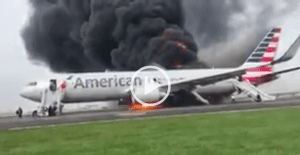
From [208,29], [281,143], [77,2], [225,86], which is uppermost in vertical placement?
[77,2]

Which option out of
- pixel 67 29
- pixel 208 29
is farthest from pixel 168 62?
pixel 67 29

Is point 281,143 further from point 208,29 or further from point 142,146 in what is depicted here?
point 208,29

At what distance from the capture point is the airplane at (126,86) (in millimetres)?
32906

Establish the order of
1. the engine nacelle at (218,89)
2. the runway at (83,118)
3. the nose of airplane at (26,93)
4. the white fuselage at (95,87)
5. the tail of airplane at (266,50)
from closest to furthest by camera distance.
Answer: the runway at (83,118) < the nose of airplane at (26,93) < the white fuselage at (95,87) < the engine nacelle at (218,89) < the tail of airplane at (266,50)

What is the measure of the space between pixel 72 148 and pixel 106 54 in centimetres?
4360

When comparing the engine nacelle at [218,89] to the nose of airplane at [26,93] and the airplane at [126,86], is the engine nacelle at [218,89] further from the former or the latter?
the nose of airplane at [26,93]

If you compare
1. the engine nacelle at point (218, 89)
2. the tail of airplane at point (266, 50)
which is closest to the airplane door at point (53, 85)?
the engine nacelle at point (218, 89)

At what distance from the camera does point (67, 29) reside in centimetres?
5225

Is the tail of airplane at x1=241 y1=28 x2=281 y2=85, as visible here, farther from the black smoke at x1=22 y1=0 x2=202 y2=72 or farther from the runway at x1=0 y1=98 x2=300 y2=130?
the runway at x1=0 y1=98 x2=300 y2=130

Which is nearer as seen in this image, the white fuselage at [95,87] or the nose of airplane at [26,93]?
the nose of airplane at [26,93]

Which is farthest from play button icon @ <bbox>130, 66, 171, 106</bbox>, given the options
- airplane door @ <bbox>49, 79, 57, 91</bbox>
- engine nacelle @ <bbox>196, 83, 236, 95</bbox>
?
airplane door @ <bbox>49, 79, 57, 91</bbox>

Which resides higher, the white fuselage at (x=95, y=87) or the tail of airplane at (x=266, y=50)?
the tail of airplane at (x=266, y=50)

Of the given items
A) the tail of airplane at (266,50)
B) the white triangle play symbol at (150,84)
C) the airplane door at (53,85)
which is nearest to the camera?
the airplane door at (53,85)

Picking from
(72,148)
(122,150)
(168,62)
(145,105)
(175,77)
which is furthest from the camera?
(168,62)
